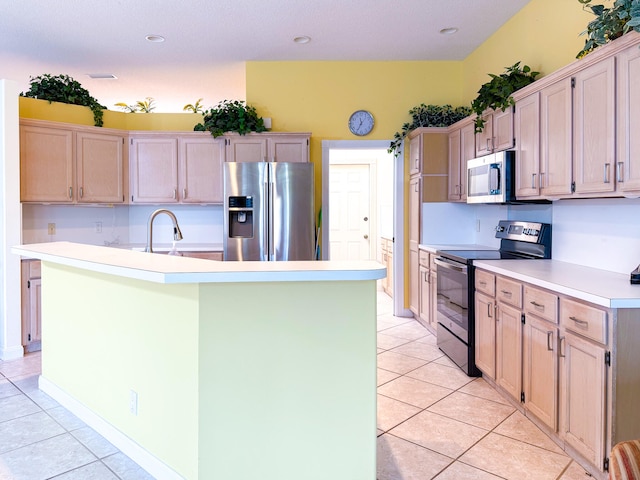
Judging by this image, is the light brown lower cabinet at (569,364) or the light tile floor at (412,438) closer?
the light brown lower cabinet at (569,364)

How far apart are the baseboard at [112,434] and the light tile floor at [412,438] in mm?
32

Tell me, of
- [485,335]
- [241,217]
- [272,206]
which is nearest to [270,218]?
[272,206]

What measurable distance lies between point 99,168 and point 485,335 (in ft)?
13.1

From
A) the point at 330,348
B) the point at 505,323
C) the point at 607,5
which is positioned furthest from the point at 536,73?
the point at 330,348

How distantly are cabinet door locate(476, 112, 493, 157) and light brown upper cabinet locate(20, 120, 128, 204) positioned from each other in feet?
11.7

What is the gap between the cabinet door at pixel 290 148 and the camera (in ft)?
16.0

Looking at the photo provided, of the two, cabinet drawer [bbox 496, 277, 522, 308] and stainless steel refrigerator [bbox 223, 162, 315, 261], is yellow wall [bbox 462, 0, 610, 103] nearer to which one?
cabinet drawer [bbox 496, 277, 522, 308]

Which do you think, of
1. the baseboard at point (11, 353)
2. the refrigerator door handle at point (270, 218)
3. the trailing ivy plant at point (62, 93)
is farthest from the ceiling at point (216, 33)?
the baseboard at point (11, 353)

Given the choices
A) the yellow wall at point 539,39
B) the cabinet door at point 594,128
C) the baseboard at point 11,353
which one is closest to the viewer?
the cabinet door at point 594,128

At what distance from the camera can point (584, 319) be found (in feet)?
6.86

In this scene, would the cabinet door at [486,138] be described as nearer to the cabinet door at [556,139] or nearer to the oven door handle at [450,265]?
the cabinet door at [556,139]

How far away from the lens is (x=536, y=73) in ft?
11.4

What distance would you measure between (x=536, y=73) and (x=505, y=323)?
194 cm

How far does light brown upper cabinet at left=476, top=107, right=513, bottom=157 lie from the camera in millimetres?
3443
